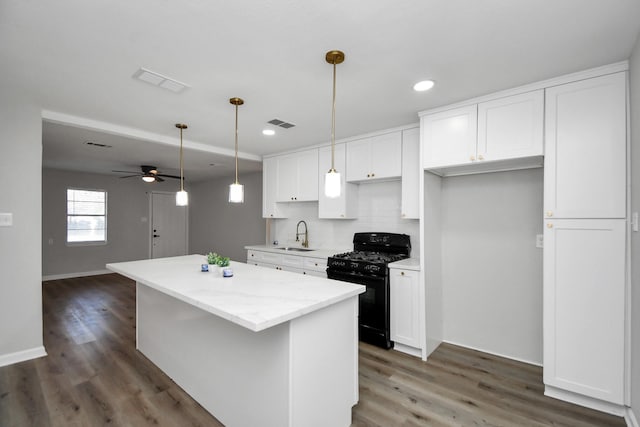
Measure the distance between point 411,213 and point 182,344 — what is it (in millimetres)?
2502

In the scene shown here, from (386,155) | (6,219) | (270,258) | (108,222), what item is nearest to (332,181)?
(386,155)

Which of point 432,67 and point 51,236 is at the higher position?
point 432,67

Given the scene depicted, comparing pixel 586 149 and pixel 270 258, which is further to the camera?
pixel 270 258

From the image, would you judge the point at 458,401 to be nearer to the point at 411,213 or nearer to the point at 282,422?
the point at 282,422

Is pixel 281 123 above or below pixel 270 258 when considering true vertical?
above

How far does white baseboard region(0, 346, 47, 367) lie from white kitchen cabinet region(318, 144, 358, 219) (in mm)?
3265

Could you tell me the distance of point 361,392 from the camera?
2.44 metres

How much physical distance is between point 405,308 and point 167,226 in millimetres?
7212

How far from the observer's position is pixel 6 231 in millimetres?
2844

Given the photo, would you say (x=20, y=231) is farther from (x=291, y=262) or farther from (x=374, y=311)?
(x=374, y=311)

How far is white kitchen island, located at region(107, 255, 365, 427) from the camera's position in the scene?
65.8 inches

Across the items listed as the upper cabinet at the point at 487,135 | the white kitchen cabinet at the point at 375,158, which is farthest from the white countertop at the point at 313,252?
the upper cabinet at the point at 487,135

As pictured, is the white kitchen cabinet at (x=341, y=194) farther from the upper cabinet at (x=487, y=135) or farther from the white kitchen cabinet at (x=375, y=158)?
the upper cabinet at (x=487, y=135)

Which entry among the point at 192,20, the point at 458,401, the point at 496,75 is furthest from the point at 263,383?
the point at 496,75
